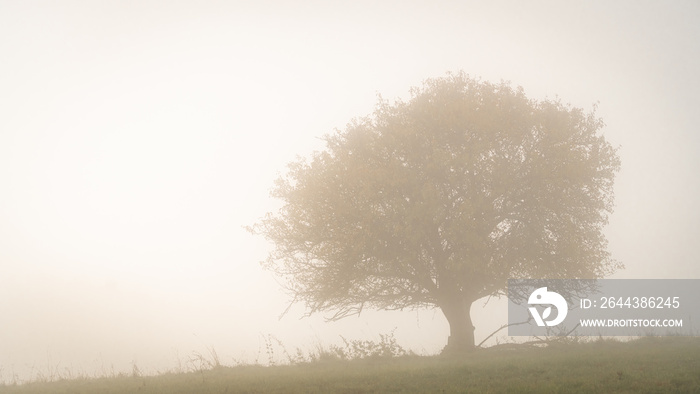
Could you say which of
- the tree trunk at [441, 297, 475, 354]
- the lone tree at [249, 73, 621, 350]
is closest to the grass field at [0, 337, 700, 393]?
the lone tree at [249, 73, 621, 350]

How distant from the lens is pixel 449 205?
87.2 feet

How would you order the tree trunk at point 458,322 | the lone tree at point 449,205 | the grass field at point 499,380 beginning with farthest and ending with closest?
the tree trunk at point 458,322
the lone tree at point 449,205
the grass field at point 499,380

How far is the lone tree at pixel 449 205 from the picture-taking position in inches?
1012

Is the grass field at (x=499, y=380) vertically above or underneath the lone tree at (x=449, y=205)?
underneath

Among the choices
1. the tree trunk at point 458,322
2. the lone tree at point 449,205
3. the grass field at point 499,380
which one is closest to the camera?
the grass field at point 499,380

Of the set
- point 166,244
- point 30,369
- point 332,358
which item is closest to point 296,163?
point 332,358

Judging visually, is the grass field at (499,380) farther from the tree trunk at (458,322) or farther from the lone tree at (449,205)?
the tree trunk at (458,322)

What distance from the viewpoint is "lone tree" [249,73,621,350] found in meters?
25.7

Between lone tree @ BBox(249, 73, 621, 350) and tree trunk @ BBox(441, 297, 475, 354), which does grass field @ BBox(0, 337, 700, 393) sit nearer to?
lone tree @ BBox(249, 73, 621, 350)

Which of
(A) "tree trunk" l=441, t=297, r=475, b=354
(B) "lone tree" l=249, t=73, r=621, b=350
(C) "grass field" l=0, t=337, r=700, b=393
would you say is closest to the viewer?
(C) "grass field" l=0, t=337, r=700, b=393

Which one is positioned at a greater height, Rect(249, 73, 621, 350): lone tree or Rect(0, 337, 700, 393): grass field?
Rect(249, 73, 621, 350): lone tree

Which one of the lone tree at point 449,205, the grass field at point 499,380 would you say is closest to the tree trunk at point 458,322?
the lone tree at point 449,205

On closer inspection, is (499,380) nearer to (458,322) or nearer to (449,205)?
(449,205)

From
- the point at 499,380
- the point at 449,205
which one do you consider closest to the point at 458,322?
the point at 449,205
